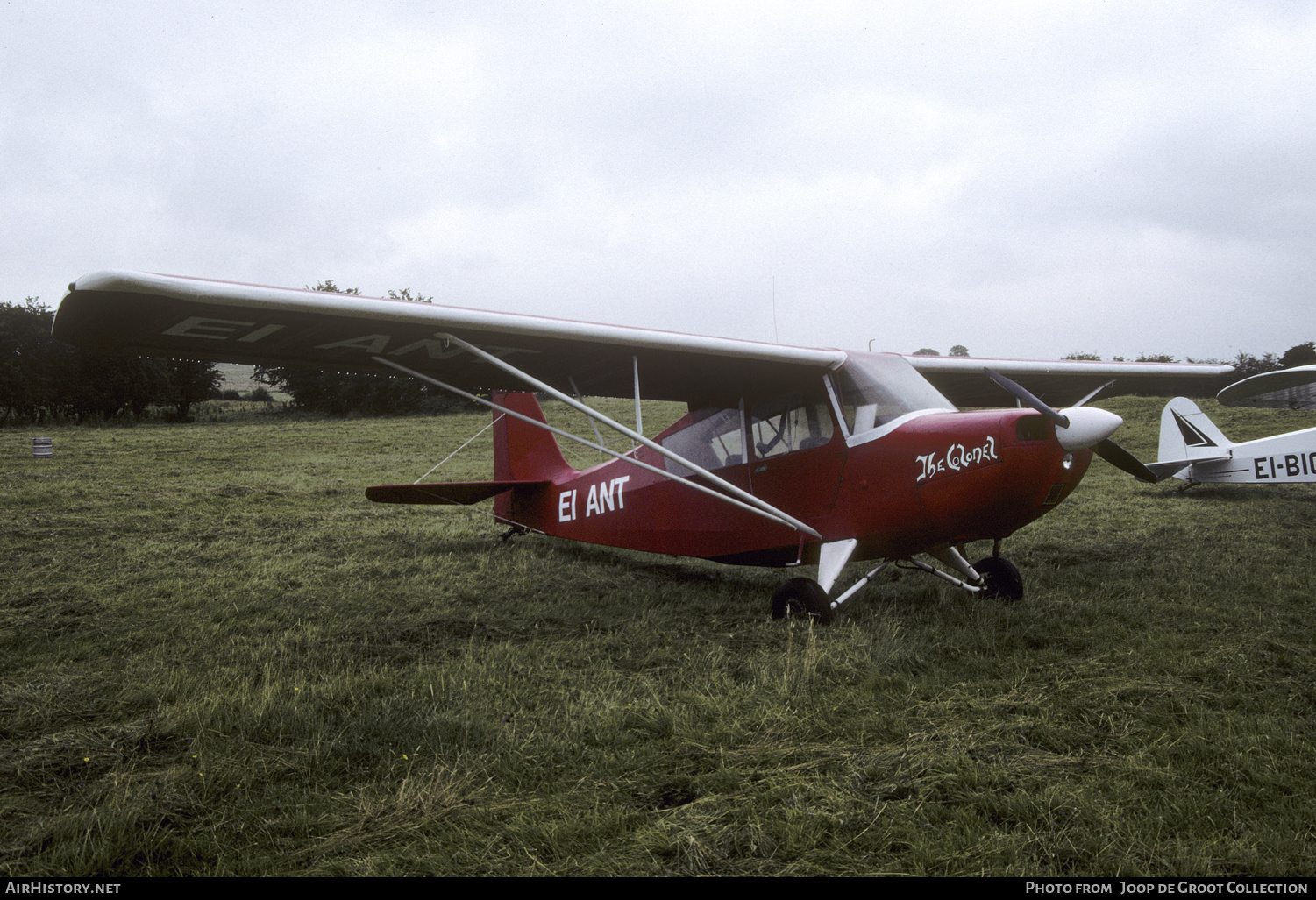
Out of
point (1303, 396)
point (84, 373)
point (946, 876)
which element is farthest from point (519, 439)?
point (84, 373)

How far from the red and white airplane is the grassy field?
1.85ft

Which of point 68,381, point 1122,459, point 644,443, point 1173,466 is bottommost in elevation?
point 1173,466

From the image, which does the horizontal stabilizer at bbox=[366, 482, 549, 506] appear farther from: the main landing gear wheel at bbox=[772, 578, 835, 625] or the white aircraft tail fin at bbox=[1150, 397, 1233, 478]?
the white aircraft tail fin at bbox=[1150, 397, 1233, 478]

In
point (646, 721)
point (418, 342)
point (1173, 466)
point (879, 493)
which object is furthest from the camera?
point (1173, 466)

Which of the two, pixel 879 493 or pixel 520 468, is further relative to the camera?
pixel 520 468

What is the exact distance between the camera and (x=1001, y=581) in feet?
17.8

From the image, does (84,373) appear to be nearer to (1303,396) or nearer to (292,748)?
(292,748)

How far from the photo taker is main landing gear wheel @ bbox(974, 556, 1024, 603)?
212 inches

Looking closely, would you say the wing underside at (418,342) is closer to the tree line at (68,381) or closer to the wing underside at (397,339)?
the wing underside at (397,339)

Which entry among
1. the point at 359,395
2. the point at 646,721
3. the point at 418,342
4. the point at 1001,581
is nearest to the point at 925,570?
the point at 1001,581

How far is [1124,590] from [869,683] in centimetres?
333

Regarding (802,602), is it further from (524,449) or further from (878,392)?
(524,449)

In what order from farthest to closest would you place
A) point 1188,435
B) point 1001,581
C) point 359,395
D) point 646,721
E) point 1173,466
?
point 359,395
point 1188,435
point 1173,466
point 1001,581
point 646,721

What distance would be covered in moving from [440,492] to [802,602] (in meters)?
4.34
